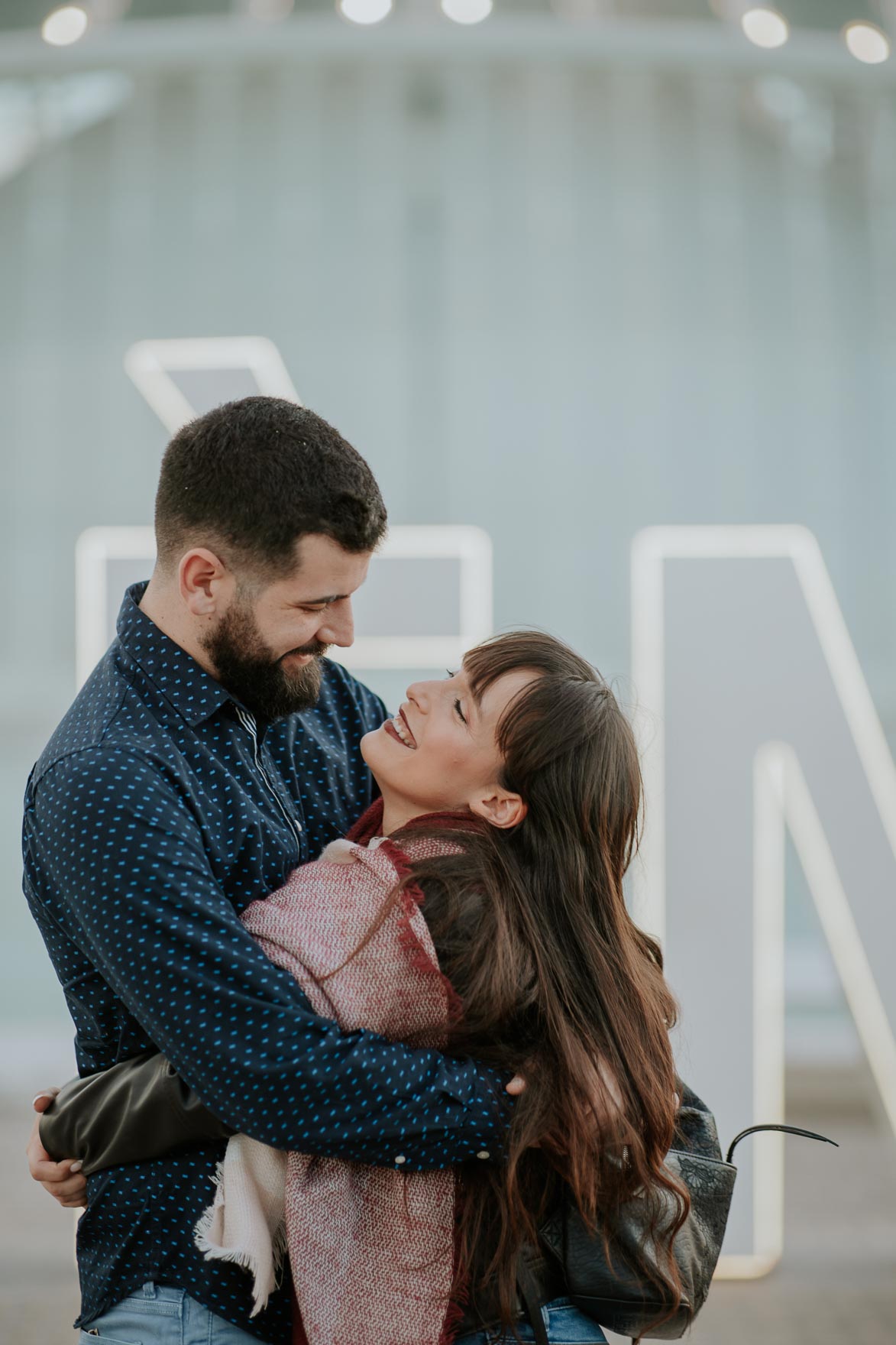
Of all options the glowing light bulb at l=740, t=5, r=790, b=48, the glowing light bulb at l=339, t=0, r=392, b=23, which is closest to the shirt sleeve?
the glowing light bulb at l=339, t=0, r=392, b=23

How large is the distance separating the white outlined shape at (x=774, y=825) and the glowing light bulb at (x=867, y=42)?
199cm

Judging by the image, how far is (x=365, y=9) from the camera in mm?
3309

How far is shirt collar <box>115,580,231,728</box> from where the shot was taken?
1.31 m

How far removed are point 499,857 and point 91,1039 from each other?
47 centimetres

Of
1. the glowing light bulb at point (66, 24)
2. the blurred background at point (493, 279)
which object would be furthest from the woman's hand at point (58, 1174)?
the glowing light bulb at point (66, 24)

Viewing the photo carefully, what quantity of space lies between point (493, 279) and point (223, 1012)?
3144 mm

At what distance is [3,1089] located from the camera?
3.94 metres

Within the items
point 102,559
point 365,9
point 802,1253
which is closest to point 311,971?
point 102,559

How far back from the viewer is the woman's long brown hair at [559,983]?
3.92 ft

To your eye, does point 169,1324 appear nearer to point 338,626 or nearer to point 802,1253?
point 338,626

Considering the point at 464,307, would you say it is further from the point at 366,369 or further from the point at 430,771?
the point at 430,771

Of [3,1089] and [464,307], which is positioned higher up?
[464,307]

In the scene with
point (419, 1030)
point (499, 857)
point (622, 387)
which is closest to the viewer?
point (419, 1030)

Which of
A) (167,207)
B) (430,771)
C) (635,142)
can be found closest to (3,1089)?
(167,207)
